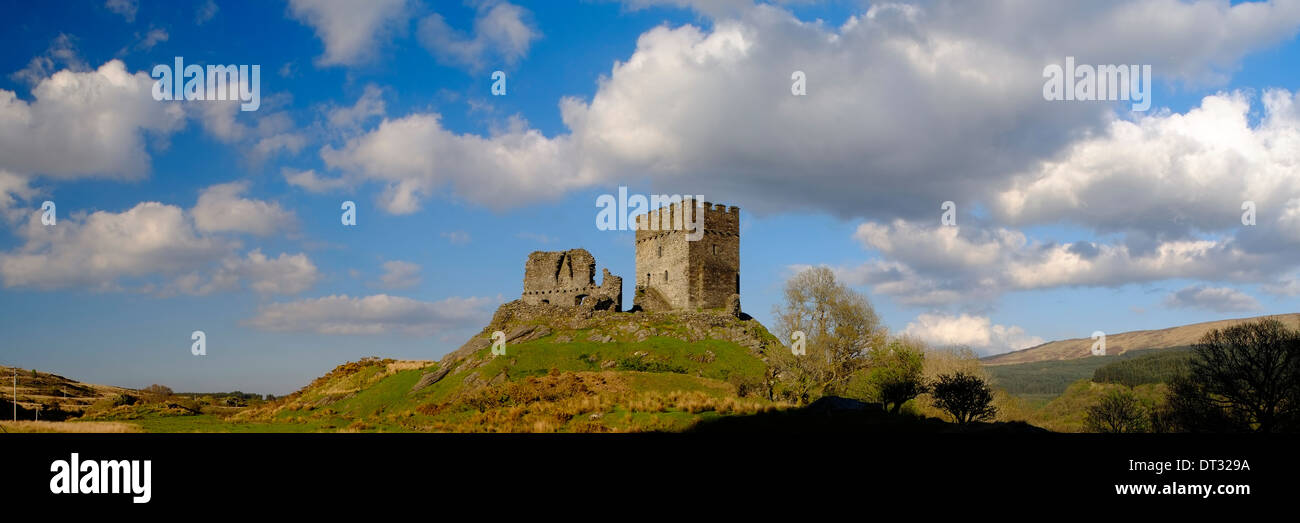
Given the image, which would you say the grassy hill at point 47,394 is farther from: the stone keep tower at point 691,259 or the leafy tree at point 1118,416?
the leafy tree at point 1118,416

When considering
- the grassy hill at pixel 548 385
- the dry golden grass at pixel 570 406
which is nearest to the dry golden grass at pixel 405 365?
the grassy hill at pixel 548 385

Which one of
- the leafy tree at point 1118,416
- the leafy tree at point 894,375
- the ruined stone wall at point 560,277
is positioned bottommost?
the leafy tree at point 1118,416

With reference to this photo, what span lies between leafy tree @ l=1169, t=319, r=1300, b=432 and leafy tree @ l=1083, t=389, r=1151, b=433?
16292 millimetres

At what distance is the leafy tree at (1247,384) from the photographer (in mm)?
47125

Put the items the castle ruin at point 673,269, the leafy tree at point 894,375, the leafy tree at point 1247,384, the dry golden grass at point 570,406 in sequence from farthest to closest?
the castle ruin at point 673,269 → the leafy tree at point 1247,384 → the leafy tree at point 894,375 → the dry golden grass at point 570,406

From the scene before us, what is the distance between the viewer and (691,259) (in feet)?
185

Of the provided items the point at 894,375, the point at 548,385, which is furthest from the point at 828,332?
the point at 548,385

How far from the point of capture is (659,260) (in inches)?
2346

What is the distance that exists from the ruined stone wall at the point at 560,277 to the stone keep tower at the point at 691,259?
4987mm

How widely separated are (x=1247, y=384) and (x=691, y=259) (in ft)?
141

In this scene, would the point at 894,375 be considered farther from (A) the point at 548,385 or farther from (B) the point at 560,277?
(B) the point at 560,277
